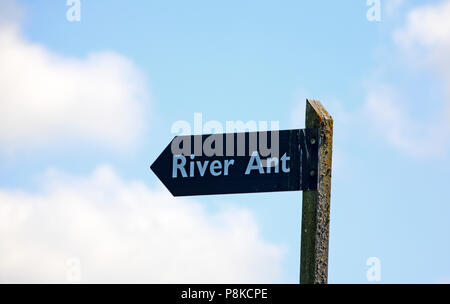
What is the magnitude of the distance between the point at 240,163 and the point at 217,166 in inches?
6.3

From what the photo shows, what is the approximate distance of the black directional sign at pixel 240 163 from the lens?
4.53m

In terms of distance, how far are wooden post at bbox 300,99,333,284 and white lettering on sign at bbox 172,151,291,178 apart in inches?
9.6

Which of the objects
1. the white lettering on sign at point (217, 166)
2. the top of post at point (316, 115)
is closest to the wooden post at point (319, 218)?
the top of post at point (316, 115)

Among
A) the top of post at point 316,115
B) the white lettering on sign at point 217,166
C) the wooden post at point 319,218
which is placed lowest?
the wooden post at point 319,218

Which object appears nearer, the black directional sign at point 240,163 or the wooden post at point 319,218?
the wooden post at point 319,218

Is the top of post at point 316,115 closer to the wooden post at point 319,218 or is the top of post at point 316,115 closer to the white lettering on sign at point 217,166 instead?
the wooden post at point 319,218

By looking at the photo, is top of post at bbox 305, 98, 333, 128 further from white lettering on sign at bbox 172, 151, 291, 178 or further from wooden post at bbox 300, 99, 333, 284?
white lettering on sign at bbox 172, 151, 291, 178

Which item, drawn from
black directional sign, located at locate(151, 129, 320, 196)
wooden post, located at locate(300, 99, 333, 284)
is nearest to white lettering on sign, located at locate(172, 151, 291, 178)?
black directional sign, located at locate(151, 129, 320, 196)

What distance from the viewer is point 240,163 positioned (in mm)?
4699

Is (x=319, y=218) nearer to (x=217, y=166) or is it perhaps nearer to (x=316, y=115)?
(x=316, y=115)
